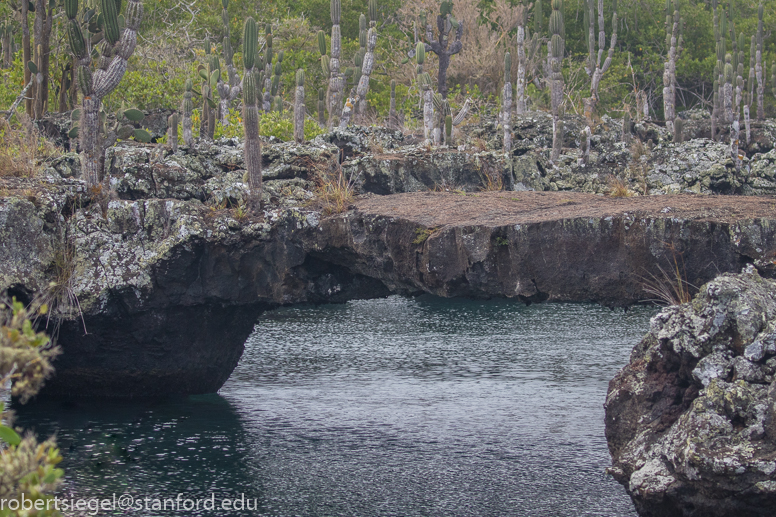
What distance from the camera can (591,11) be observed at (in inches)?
1065

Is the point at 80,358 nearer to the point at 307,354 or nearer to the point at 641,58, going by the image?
the point at 307,354

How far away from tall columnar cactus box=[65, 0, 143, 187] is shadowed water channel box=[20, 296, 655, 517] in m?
4.17

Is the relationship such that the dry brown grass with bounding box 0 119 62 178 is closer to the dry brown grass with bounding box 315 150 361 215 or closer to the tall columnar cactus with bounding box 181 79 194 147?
the tall columnar cactus with bounding box 181 79 194 147

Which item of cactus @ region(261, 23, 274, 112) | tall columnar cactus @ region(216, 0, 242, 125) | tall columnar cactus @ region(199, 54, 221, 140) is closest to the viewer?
tall columnar cactus @ region(199, 54, 221, 140)

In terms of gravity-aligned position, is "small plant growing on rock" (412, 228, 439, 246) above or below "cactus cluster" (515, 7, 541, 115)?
below

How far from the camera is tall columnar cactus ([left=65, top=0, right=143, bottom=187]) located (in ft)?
39.2

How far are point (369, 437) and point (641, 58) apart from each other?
28022mm

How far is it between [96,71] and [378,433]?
7.05m

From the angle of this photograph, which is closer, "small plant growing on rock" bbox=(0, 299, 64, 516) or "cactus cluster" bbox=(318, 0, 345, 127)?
"small plant growing on rock" bbox=(0, 299, 64, 516)

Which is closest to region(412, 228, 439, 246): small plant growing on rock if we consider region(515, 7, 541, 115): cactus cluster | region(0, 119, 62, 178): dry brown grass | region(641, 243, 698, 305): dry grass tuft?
region(641, 243, 698, 305): dry grass tuft

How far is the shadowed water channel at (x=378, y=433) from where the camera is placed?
9523mm

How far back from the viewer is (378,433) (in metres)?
12.1

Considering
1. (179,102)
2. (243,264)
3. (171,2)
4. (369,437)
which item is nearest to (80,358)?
(243,264)

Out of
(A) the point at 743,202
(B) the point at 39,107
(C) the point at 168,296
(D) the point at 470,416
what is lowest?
(D) the point at 470,416
